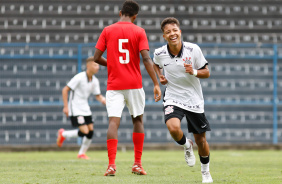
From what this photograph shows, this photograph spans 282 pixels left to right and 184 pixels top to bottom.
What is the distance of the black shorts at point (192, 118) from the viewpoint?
595 centimetres

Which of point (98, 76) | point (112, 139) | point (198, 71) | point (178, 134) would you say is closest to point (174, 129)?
point (178, 134)

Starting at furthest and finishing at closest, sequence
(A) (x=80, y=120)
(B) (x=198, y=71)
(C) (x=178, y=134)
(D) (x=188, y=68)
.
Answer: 1. (A) (x=80, y=120)
2. (C) (x=178, y=134)
3. (B) (x=198, y=71)
4. (D) (x=188, y=68)

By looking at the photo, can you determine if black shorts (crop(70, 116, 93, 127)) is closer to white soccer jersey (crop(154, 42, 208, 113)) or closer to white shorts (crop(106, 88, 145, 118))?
white shorts (crop(106, 88, 145, 118))

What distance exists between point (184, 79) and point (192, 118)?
0.44 m

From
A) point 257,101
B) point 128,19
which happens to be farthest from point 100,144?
point 128,19

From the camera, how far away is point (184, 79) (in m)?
6.15

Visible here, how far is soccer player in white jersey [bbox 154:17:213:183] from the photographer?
595cm

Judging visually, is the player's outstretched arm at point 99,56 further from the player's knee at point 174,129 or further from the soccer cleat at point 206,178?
the soccer cleat at point 206,178

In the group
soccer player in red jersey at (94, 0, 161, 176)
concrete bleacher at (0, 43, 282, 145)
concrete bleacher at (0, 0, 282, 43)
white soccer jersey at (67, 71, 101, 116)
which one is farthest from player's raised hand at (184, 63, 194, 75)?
concrete bleacher at (0, 0, 282, 43)

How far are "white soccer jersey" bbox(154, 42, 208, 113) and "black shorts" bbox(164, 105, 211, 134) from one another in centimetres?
4

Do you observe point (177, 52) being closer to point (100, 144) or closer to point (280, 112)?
point (100, 144)

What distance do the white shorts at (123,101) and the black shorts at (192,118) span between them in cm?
72

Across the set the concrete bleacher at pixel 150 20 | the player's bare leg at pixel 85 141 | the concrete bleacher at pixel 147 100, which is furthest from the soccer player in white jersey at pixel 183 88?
the concrete bleacher at pixel 150 20

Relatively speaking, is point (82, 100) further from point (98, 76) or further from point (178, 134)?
point (178, 134)
